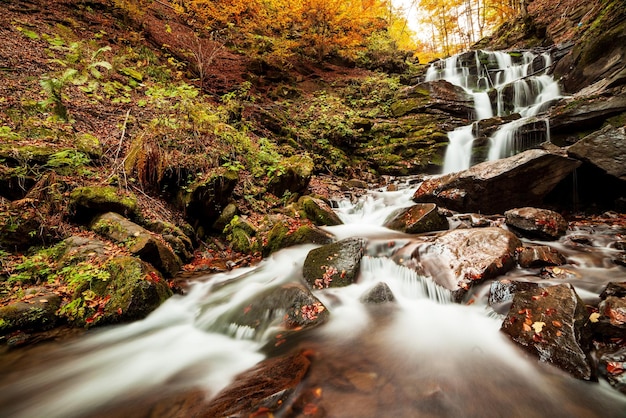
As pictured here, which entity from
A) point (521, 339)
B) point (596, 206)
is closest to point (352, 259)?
point (521, 339)

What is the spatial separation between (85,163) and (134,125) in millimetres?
1804

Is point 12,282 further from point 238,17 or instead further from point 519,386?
point 238,17

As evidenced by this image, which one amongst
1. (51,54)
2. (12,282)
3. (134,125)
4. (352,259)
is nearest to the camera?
(12,282)

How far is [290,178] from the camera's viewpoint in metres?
7.53

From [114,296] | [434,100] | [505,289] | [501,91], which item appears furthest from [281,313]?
[501,91]

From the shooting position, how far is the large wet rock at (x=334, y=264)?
14.0 ft

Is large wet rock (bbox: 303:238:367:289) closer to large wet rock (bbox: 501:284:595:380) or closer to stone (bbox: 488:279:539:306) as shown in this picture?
stone (bbox: 488:279:539:306)

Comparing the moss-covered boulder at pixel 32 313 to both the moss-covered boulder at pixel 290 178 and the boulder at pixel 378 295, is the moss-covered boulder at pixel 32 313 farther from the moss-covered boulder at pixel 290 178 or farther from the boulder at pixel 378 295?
the moss-covered boulder at pixel 290 178

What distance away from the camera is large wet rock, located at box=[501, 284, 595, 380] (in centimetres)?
230

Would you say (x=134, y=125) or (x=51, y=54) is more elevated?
(x=51, y=54)

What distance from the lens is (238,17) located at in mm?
11883

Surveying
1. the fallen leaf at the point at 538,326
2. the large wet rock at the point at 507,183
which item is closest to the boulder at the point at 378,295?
the fallen leaf at the point at 538,326

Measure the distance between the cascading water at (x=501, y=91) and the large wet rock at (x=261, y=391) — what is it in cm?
948

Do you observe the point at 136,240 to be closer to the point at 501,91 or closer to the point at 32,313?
the point at 32,313
